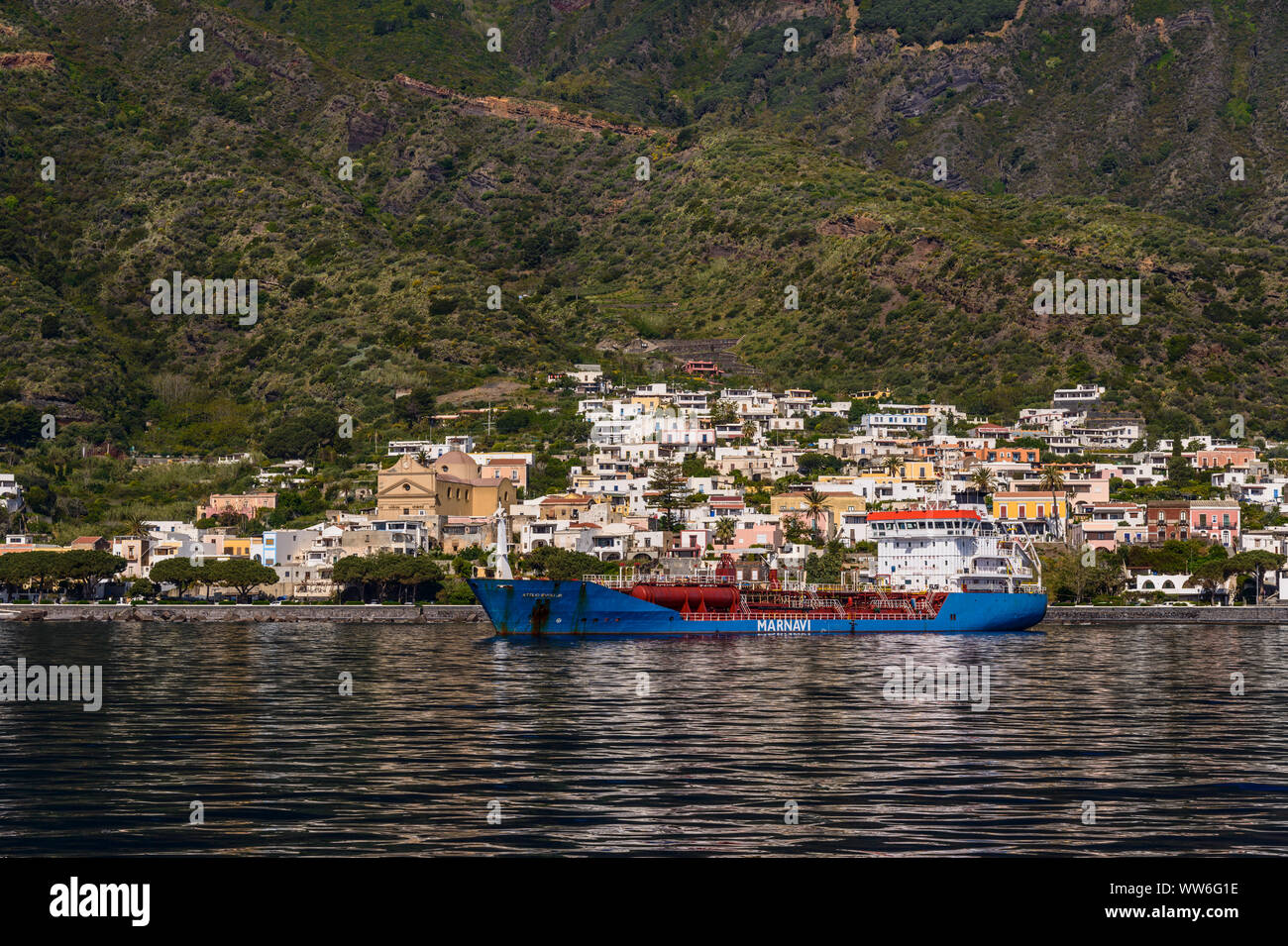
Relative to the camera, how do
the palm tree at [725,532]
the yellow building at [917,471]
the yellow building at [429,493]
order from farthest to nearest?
the yellow building at [917,471] → the yellow building at [429,493] → the palm tree at [725,532]

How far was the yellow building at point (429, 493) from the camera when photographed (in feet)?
495

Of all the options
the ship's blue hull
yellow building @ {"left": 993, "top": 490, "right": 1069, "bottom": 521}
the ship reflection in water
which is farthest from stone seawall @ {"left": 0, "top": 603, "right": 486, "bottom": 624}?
yellow building @ {"left": 993, "top": 490, "right": 1069, "bottom": 521}

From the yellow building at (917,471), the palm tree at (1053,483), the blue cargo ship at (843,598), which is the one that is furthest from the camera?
the yellow building at (917,471)

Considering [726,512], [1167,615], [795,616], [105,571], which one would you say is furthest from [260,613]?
[1167,615]

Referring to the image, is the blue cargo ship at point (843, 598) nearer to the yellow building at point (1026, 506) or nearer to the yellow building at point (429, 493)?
the yellow building at point (1026, 506)

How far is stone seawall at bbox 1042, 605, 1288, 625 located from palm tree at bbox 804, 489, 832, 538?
96.7ft

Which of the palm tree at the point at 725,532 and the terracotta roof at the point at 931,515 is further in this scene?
the palm tree at the point at 725,532

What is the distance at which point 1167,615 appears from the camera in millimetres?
120062

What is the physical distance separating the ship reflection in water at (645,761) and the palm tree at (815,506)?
255 feet

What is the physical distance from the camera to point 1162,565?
13525 centimetres

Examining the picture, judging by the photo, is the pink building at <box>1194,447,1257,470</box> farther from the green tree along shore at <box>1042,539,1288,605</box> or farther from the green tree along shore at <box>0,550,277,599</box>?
the green tree along shore at <box>0,550,277,599</box>

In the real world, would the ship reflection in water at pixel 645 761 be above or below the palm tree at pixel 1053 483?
below

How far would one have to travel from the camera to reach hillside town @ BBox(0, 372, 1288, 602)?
5305 inches

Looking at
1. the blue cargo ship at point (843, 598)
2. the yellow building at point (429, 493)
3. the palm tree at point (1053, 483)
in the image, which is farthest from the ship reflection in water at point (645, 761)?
the yellow building at point (429, 493)
